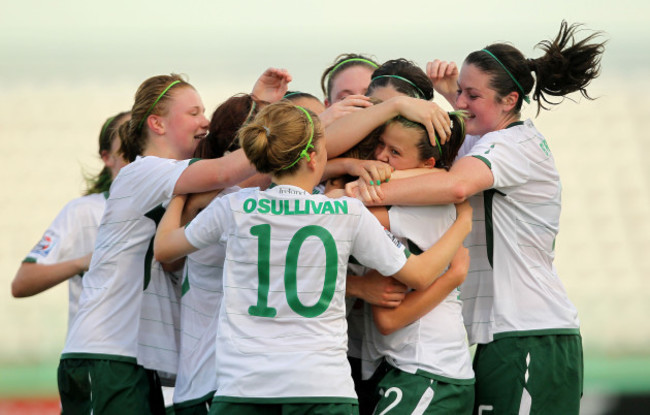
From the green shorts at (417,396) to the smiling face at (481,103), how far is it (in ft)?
3.62

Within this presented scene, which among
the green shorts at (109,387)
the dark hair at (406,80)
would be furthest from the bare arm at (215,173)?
the green shorts at (109,387)

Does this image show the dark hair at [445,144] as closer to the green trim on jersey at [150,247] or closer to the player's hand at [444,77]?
the player's hand at [444,77]

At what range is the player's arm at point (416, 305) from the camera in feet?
10.00

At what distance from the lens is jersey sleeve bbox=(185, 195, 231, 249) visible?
114 inches

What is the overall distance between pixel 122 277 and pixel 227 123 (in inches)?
29.5

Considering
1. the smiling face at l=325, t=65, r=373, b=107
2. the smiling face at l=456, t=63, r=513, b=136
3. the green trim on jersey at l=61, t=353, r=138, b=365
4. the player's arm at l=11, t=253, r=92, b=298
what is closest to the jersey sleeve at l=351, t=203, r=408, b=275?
the smiling face at l=456, t=63, r=513, b=136

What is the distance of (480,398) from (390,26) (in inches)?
440

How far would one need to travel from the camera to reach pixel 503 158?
3283mm

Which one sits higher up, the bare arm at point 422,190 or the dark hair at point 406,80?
the dark hair at point 406,80

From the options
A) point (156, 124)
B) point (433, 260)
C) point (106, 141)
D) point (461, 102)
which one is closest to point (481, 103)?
point (461, 102)

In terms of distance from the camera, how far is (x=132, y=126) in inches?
147

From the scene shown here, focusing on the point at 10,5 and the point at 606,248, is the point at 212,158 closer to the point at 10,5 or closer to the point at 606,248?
the point at 606,248

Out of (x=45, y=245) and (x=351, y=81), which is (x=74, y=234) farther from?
(x=351, y=81)

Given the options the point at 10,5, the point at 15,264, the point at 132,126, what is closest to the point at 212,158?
the point at 132,126
